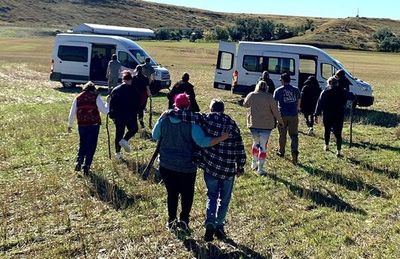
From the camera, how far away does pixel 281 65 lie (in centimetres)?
2033

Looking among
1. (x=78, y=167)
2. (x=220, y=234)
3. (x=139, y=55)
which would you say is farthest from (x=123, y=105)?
(x=139, y=55)

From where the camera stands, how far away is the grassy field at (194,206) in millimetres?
6719

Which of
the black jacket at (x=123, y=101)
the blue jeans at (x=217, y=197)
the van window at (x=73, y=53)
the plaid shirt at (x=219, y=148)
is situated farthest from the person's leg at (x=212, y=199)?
the van window at (x=73, y=53)

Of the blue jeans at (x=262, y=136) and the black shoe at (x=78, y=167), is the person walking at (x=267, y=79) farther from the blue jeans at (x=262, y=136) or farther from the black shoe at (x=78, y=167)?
the black shoe at (x=78, y=167)

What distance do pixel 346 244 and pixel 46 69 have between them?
29.4m

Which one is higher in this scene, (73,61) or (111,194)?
(73,61)

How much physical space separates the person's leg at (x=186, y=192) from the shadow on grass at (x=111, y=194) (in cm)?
126

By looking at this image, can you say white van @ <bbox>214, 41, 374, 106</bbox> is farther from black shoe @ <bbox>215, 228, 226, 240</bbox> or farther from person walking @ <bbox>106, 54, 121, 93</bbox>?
black shoe @ <bbox>215, 228, 226, 240</bbox>

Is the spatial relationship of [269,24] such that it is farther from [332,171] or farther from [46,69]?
[332,171]

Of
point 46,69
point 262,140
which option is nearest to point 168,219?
point 262,140

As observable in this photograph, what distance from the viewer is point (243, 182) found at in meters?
9.66

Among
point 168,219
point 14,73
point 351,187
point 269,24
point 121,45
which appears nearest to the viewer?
point 168,219

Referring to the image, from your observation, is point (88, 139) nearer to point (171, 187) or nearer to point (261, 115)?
point (261, 115)

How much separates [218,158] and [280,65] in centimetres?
1413
